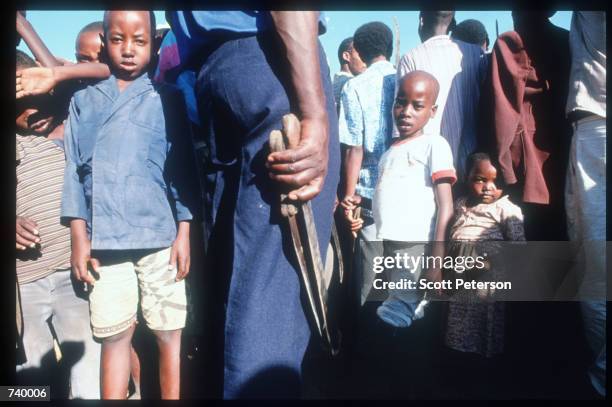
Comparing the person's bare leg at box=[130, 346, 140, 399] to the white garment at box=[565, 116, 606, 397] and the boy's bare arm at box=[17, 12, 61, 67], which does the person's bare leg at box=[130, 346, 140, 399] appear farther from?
the white garment at box=[565, 116, 606, 397]

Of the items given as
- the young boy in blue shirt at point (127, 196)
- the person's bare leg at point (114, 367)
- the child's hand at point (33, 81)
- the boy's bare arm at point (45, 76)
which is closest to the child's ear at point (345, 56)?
the young boy in blue shirt at point (127, 196)

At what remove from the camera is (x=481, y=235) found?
5.78 ft

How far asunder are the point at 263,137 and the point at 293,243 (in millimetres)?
261

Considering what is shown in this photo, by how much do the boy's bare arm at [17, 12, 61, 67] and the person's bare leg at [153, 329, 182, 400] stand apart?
1.15m

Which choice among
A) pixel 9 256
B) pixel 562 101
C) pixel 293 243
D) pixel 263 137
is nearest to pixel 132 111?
pixel 9 256

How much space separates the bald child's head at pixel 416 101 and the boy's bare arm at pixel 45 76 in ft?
4.21

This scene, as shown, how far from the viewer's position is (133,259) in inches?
60.9

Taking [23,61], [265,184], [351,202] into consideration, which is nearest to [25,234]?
[23,61]

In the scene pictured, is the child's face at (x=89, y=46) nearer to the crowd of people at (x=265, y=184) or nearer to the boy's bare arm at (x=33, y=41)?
the crowd of people at (x=265, y=184)

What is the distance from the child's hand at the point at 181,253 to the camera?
1550 mm

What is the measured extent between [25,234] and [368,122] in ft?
5.12

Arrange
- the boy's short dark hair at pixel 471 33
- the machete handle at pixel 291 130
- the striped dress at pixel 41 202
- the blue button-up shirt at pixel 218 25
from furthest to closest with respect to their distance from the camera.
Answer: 1. the boy's short dark hair at pixel 471 33
2. the striped dress at pixel 41 202
3. the blue button-up shirt at pixel 218 25
4. the machete handle at pixel 291 130

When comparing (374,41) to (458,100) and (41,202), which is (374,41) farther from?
(41,202)

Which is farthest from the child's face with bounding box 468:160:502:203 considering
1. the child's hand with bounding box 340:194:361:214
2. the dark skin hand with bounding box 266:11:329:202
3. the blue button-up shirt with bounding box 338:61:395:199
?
the dark skin hand with bounding box 266:11:329:202
